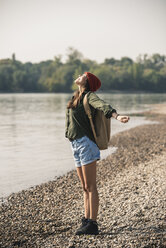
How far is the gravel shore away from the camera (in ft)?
16.0

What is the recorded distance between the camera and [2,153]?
1633cm

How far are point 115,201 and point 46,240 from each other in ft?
7.00

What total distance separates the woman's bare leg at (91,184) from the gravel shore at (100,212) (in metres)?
0.47

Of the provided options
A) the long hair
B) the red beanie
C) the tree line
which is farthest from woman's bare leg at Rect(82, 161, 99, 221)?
the tree line

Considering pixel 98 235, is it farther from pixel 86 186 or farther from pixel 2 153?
pixel 2 153

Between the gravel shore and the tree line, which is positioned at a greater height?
the tree line

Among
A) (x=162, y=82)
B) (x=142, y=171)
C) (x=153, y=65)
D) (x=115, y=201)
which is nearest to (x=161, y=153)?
(x=142, y=171)

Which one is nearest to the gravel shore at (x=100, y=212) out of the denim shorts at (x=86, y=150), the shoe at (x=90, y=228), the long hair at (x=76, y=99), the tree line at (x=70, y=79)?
the shoe at (x=90, y=228)

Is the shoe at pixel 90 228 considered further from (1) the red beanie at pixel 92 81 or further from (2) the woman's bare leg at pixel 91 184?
(1) the red beanie at pixel 92 81

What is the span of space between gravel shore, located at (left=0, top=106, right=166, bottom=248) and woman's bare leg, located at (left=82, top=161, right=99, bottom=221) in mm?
472

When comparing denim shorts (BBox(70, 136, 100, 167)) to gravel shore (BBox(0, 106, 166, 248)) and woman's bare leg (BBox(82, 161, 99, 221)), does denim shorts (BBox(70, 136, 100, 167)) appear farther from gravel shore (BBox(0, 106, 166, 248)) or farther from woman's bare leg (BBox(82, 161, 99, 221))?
gravel shore (BBox(0, 106, 166, 248))

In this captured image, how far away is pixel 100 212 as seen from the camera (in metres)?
6.16

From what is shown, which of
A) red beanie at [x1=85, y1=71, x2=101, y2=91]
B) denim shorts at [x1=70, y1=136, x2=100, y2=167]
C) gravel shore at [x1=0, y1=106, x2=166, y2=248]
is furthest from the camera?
gravel shore at [x1=0, y1=106, x2=166, y2=248]

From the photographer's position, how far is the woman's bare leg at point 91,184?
182 inches
